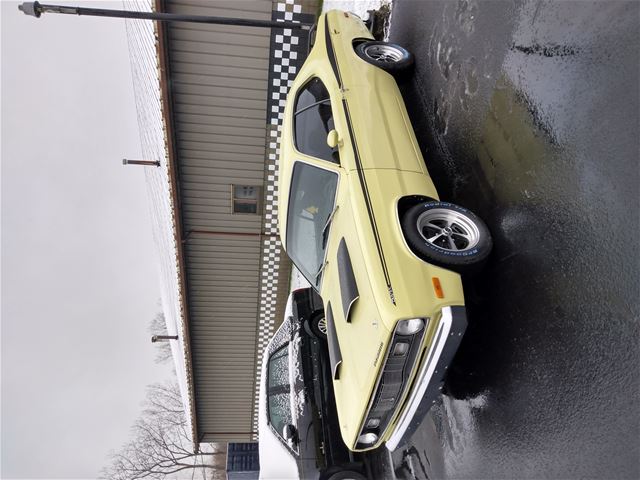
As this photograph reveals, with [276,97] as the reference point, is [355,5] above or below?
above

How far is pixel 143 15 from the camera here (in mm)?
5000

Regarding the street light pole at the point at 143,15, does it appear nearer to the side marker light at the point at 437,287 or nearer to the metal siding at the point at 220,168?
the metal siding at the point at 220,168

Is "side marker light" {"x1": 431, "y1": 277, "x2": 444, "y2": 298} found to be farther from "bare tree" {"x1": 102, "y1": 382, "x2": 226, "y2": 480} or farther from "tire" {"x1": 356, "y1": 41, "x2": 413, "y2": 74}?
"bare tree" {"x1": 102, "y1": 382, "x2": 226, "y2": 480}

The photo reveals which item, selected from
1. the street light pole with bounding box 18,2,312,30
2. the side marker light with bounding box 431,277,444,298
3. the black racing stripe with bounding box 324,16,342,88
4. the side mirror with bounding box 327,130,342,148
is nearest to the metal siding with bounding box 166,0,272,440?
the street light pole with bounding box 18,2,312,30

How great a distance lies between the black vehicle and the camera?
173 inches

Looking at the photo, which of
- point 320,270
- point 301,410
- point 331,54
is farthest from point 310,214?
point 301,410

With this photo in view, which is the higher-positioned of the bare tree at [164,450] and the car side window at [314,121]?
the car side window at [314,121]

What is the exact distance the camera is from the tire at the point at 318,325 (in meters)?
5.60

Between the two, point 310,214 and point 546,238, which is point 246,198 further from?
point 546,238

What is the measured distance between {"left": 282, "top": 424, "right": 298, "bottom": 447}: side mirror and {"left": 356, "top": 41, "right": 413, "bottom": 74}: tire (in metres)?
3.82

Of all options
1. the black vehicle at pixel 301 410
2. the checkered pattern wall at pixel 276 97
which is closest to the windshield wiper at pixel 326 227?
the black vehicle at pixel 301 410

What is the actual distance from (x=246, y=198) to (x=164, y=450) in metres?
15.7

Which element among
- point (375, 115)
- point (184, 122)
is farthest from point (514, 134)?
point (184, 122)

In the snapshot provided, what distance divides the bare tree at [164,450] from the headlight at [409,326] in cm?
1589
